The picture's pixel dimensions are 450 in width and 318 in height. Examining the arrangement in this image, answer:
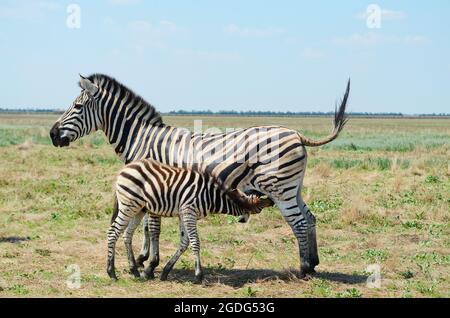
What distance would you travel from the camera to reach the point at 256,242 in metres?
12.0

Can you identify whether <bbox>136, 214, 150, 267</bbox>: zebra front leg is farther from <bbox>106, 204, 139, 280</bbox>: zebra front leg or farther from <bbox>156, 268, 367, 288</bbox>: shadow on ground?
<bbox>106, 204, 139, 280</bbox>: zebra front leg

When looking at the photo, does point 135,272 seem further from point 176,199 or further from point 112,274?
point 176,199

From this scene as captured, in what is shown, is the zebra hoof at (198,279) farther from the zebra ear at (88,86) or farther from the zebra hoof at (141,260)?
the zebra ear at (88,86)

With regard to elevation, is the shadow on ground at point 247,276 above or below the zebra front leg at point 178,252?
below

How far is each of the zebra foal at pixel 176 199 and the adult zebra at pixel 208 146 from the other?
0.28m

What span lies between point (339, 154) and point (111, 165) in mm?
12233

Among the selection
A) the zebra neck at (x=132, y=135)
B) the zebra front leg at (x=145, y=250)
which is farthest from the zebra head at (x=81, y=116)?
the zebra front leg at (x=145, y=250)

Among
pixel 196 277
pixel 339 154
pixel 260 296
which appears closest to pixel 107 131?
pixel 196 277

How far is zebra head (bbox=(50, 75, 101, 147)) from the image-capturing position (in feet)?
33.2

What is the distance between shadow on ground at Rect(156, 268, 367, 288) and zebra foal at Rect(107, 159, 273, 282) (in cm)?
40

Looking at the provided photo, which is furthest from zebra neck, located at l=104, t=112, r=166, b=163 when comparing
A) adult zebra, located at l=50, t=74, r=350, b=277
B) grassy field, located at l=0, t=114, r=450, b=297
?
grassy field, located at l=0, t=114, r=450, b=297

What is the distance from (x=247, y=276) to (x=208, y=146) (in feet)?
6.77

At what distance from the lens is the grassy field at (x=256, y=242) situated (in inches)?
346

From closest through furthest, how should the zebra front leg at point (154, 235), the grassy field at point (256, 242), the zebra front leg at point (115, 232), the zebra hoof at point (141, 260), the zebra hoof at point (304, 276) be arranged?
the grassy field at point (256, 242) → the zebra front leg at point (115, 232) → the zebra hoof at point (304, 276) → the zebra front leg at point (154, 235) → the zebra hoof at point (141, 260)
